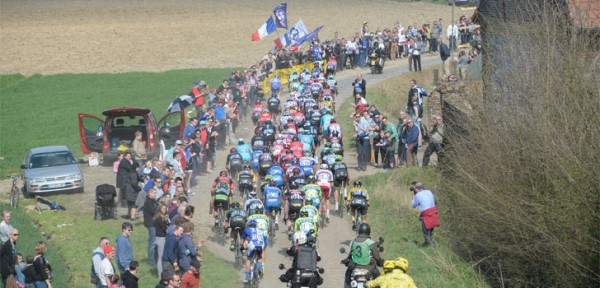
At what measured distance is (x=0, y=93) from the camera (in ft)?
220

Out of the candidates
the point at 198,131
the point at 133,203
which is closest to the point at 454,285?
the point at 133,203

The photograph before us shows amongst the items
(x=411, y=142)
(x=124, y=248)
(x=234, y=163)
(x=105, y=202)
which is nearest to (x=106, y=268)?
(x=124, y=248)

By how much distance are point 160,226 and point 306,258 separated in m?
4.03

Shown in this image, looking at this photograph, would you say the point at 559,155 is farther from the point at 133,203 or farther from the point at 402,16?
the point at 402,16

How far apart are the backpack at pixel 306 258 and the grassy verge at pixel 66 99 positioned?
24.3m

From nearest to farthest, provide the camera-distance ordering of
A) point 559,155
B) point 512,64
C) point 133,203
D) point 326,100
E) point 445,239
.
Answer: point 559,155, point 512,64, point 445,239, point 133,203, point 326,100

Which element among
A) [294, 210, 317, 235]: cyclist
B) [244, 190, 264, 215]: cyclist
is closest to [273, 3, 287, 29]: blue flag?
[244, 190, 264, 215]: cyclist

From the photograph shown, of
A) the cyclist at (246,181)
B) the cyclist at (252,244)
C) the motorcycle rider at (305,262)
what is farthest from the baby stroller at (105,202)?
the motorcycle rider at (305,262)

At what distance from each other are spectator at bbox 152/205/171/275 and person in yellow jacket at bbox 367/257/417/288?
7081 mm

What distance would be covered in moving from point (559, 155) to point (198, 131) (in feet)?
54.0

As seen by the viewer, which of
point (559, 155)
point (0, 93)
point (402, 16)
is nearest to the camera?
point (559, 155)

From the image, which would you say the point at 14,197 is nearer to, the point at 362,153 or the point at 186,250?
the point at 362,153

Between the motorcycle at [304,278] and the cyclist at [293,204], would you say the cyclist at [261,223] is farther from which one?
the motorcycle at [304,278]

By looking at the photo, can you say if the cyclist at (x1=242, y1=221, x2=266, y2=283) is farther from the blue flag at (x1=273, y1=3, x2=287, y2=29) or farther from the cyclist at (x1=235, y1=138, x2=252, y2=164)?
the blue flag at (x1=273, y1=3, x2=287, y2=29)
